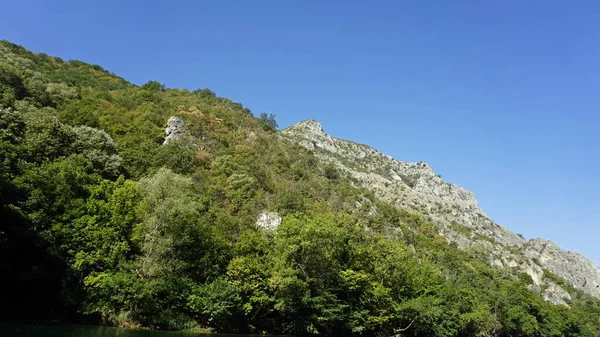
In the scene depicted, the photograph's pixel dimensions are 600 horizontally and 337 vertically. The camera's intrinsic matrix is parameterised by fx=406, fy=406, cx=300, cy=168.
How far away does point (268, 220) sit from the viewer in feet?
233

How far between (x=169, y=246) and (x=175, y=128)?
1835 inches

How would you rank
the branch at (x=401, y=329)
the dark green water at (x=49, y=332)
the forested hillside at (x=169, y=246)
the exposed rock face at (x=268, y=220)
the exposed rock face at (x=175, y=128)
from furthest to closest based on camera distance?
1. the exposed rock face at (x=175, y=128)
2. the exposed rock face at (x=268, y=220)
3. the branch at (x=401, y=329)
4. the forested hillside at (x=169, y=246)
5. the dark green water at (x=49, y=332)

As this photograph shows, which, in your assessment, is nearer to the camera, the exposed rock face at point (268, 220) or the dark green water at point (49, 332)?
the dark green water at point (49, 332)

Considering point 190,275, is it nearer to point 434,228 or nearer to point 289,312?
point 289,312

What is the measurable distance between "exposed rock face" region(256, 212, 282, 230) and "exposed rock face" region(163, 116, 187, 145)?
2769 centimetres

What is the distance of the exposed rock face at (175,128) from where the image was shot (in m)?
85.9

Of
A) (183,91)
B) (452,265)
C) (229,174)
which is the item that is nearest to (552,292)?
(452,265)

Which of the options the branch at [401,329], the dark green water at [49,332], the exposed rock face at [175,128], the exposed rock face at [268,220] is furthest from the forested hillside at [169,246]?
the dark green water at [49,332]

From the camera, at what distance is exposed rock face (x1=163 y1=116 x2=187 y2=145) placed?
85.9 meters

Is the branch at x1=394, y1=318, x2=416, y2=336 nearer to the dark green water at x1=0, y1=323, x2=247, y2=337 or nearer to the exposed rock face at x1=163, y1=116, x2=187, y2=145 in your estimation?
the dark green water at x1=0, y1=323, x2=247, y2=337

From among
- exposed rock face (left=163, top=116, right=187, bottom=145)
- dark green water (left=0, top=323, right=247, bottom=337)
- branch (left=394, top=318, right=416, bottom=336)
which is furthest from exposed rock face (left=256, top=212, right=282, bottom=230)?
dark green water (left=0, top=323, right=247, bottom=337)

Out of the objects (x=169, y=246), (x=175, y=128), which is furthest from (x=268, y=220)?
(x=175, y=128)

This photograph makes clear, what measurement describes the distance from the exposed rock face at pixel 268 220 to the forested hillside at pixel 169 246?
1968 millimetres

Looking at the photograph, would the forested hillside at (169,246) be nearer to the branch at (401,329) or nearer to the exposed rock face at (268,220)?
the branch at (401,329)
